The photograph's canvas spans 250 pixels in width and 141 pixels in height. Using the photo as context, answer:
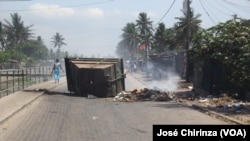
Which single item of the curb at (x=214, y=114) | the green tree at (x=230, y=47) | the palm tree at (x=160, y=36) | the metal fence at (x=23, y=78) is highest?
the palm tree at (x=160, y=36)

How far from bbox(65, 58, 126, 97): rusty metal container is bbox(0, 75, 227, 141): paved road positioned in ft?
7.58

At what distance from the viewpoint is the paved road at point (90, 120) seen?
432 inches

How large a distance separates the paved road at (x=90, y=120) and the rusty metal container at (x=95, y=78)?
2.31m

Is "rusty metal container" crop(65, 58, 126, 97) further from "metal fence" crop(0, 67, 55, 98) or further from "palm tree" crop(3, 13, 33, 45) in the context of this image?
"palm tree" crop(3, 13, 33, 45)

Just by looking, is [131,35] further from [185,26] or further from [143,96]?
[143,96]

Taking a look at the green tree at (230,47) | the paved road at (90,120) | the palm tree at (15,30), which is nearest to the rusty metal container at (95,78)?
the paved road at (90,120)

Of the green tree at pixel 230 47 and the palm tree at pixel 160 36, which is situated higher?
the palm tree at pixel 160 36

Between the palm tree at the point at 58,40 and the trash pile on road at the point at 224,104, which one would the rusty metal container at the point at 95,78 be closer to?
the trash pile on road at the point at 224,104

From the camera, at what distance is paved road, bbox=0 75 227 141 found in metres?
11.0

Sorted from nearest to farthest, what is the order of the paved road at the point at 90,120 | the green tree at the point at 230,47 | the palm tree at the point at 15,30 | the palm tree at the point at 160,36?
the paved road at the point at 90,120, the green tree at the point at 230,47, the palm tree at the point at 160,36, the palm tree at the point at 15,30

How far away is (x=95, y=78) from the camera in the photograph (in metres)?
22.2

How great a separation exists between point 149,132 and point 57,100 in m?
9.90

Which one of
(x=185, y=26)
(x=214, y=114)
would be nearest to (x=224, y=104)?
(x=214, y=114)

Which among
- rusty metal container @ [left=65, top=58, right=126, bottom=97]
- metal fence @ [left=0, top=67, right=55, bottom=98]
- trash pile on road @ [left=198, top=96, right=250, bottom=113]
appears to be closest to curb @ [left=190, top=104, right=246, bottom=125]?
trash pile on road @ [left=198, top=96, right=250, bottom=113]
